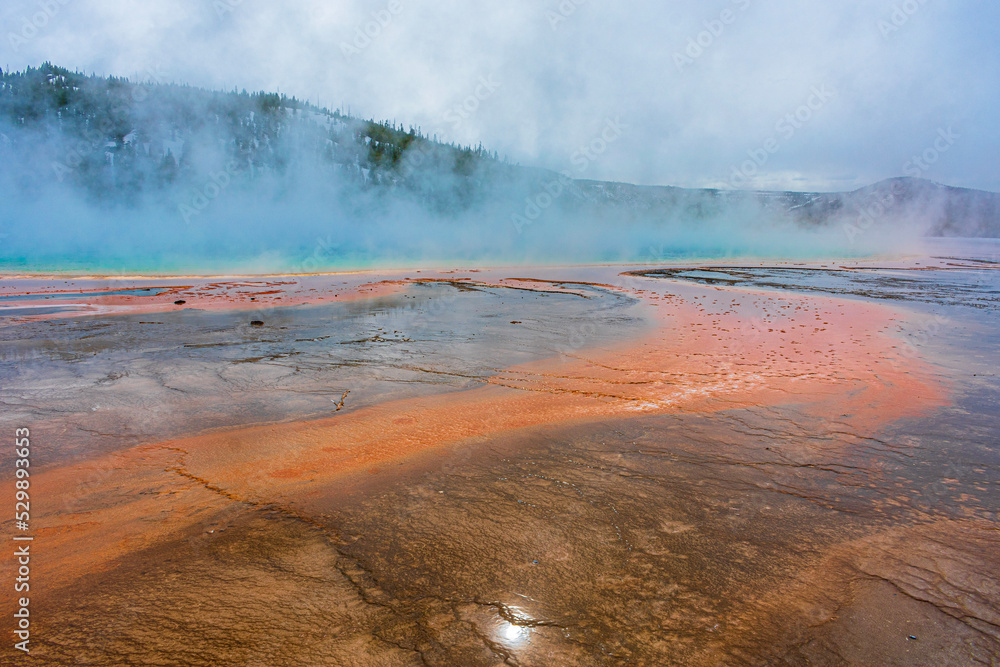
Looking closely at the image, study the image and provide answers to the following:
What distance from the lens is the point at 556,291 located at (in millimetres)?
17234

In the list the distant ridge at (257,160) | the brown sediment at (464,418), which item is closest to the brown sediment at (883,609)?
the brown sediment at (464,418)

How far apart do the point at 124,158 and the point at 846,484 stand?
84461mm

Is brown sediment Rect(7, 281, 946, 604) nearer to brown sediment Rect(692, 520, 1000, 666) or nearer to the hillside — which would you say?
brown sediment Rect(692, 520, 1000, 666)

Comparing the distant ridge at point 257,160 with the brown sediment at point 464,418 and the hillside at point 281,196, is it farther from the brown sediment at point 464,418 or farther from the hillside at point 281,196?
the brown sediment at point 464,418

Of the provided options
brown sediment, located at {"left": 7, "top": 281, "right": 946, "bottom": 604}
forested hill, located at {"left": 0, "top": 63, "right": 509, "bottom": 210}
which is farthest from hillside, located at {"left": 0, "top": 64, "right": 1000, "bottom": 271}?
brown sediment, located at {"left": 7, "top": 281, "right": 946, "bottom": 604}

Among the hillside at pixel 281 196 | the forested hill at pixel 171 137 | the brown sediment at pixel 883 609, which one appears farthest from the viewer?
the forested hill at pixel 171 137

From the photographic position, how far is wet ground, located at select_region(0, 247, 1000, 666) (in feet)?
7.58

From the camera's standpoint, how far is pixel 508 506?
11.2ft

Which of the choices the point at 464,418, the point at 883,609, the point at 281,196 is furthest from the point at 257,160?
the point at 883,609

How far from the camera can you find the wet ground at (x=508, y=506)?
2.31m

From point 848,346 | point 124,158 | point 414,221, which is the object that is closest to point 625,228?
point 414,221

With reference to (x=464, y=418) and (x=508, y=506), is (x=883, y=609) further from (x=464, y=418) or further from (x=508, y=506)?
(x=464, y=418)

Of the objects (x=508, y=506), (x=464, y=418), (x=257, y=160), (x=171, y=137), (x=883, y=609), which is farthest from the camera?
(x=257, y=160)

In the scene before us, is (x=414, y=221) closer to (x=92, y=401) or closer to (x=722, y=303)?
(x=722, y=303)
